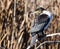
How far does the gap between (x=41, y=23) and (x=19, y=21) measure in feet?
1.27

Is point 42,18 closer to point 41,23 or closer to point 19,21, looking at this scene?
point 41,23

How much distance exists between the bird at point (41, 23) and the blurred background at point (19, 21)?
0.11m

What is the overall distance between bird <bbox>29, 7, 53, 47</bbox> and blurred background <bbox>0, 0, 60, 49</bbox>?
0.36ft

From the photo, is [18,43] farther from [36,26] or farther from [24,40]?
[36,26]

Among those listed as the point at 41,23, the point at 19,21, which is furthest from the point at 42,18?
the point at 19,21

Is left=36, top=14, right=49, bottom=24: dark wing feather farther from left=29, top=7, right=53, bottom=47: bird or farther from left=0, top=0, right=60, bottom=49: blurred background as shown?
left=0, top=0, right=60, bottom=49: blurred background

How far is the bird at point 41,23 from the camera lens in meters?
3.04

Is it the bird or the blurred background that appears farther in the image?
the blurred background

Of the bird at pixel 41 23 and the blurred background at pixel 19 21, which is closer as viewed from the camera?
the bird at pixel 41 23

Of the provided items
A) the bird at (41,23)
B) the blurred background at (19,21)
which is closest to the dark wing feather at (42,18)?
the bird at (41,23)

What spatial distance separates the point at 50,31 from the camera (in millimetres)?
3404

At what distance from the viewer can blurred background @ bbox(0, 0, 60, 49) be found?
132 inches

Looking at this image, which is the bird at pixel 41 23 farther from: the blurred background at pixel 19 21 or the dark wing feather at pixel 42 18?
the blurred background at pixel 19 21

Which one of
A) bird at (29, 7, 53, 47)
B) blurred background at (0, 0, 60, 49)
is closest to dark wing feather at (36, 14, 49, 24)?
bird at (29, 7, 53, 47)
